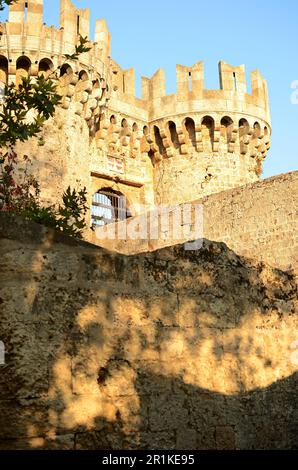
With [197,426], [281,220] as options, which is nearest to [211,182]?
[281,220]

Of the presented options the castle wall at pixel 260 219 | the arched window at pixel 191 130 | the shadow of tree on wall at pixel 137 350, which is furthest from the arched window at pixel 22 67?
the shadow of tree on wall at pixel 137 350

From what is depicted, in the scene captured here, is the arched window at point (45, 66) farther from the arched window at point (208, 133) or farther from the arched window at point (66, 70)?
the arched window at point (208, 133)

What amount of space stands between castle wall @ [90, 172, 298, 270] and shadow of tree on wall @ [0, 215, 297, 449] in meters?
7.26

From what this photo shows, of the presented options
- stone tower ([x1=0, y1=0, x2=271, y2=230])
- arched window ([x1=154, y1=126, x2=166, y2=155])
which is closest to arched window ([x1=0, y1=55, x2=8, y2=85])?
stone tower ([x1=0, y1=0, x2=271, y2=230])

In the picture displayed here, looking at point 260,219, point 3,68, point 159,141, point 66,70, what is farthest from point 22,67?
point 260,219

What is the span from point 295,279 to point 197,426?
1.36m

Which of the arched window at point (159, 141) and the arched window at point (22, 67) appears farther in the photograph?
the arched window at point (159, 141)

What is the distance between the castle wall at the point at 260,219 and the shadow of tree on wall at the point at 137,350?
7264 mm

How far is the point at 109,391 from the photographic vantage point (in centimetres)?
252

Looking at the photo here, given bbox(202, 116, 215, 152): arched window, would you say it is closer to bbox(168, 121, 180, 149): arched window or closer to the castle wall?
bbox(168, 121, 180, 149): arched window

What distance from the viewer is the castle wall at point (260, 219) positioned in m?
10.9

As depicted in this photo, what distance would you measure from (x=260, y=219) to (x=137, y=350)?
9.04 metres

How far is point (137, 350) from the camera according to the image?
2.67 metres
